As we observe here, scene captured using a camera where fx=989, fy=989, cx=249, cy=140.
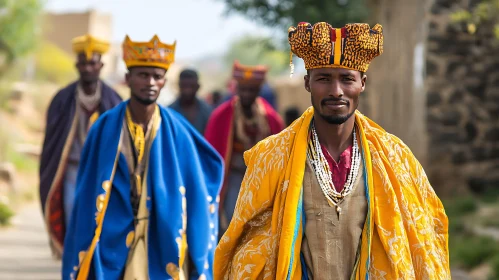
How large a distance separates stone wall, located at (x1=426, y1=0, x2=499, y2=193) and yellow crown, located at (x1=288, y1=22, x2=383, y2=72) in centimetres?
1040

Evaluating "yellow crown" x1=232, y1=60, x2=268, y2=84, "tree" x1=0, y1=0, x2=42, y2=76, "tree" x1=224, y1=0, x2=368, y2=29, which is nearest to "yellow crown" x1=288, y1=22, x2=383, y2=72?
"yellow crown" x1=232, y1=60, x2=268, y2=84

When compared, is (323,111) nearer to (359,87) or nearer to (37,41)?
(359,87)

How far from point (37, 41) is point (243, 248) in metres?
25.7

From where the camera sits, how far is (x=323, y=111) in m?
4.80

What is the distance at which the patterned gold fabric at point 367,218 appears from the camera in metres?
4.64

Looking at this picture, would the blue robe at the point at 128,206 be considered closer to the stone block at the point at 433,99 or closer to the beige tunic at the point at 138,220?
the beige tunic at the point at 138,220

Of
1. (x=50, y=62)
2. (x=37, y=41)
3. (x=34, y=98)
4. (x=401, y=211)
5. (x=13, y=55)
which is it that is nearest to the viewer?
(x=401, y=211)

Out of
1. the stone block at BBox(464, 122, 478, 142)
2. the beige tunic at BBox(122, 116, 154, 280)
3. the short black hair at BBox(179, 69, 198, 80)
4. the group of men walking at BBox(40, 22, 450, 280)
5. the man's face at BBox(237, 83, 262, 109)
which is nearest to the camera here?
the group of men walking at BBox(40, 22, 450, 280)

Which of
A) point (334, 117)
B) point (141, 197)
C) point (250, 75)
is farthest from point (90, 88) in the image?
point (334, 117)

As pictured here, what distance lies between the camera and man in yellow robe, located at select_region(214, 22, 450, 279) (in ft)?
15.3

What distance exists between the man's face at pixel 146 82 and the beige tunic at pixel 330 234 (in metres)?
2.66

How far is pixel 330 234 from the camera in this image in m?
4.72

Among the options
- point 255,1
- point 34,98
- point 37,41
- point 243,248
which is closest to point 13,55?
point 37,41

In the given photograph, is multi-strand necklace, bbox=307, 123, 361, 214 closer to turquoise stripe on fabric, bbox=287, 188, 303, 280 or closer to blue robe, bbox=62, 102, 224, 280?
turquoise stripe on fabric, bbox=287, 188, 303, 280
